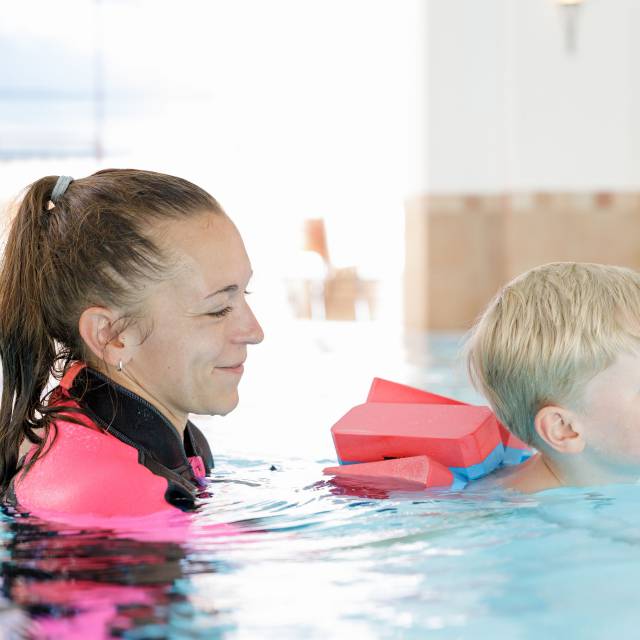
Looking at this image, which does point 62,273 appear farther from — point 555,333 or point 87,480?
point 555,333

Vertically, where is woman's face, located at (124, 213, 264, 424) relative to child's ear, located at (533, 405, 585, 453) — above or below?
above

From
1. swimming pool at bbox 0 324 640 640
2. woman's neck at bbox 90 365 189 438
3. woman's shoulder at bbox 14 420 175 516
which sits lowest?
swimming pool at bbox 0 324 640 640

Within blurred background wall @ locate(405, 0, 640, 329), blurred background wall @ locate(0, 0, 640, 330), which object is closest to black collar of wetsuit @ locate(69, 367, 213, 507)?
blurred background wall @ locate(405, 0, 640, 329)

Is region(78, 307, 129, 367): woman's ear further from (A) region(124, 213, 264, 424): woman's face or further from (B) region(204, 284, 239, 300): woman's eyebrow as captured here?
(B) region(204, 284, 239, 300): woman's eyebrow

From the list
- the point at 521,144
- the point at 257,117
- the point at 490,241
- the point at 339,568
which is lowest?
the point at 339,568

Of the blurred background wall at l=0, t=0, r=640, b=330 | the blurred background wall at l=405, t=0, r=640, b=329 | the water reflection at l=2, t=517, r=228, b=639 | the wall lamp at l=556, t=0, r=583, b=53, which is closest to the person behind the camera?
the water reflection at l=2, t=517, r=228, b=639

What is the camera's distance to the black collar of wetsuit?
2.01 meters

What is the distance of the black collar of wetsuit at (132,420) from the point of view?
79.2 inches

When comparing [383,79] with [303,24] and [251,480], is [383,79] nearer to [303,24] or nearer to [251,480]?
[303,24]

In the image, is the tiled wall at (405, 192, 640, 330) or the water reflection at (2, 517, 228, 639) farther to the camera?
the tiled wall at (405, 192, 640, 330)

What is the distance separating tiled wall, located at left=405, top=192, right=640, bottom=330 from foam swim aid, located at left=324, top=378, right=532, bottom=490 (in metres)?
5.86

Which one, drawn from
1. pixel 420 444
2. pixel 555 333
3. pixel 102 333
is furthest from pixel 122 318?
pixel 555 333

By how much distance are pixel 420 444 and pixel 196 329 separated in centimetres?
58

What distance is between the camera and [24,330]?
6.85 feet
